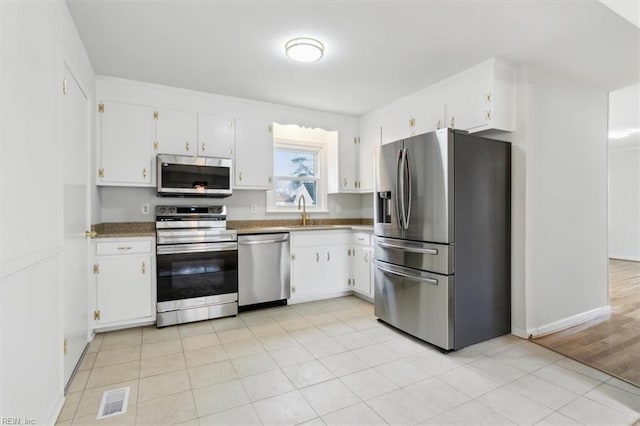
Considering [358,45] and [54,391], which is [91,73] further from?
[54,391]

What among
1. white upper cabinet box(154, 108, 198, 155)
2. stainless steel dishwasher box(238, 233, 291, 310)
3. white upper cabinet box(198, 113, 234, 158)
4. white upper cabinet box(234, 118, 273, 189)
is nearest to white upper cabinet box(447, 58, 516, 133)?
white upper cabinet box(234, 118, 273, 189)

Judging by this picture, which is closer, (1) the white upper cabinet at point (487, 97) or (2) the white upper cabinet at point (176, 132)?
(1) the white upper cabinet at point (487, 97)

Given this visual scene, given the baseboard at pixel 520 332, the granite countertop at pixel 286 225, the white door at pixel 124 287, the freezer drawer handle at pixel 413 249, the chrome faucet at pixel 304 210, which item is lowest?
the baseboard at pixel 520 332

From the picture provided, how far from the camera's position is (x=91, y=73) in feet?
9.70

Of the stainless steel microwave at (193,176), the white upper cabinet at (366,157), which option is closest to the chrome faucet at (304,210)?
the white upper cabinet at (366,157)

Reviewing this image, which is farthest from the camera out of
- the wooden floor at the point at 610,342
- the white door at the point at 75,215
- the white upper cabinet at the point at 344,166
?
the white upper cabinet at the point at 344,166

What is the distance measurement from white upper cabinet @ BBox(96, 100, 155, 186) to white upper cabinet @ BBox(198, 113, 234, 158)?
48cm

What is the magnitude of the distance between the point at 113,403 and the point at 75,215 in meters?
1.29

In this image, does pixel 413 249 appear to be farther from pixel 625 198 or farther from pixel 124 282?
pixel 625 198

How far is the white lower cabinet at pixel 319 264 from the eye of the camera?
389cm

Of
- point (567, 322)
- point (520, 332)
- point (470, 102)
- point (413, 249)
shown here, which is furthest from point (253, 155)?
point (567, 322)

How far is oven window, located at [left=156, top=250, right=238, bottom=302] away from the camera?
10.4 ft

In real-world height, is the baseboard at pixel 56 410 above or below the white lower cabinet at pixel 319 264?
below

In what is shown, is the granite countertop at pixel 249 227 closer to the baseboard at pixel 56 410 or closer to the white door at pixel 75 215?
the white door at pixel 75 215
